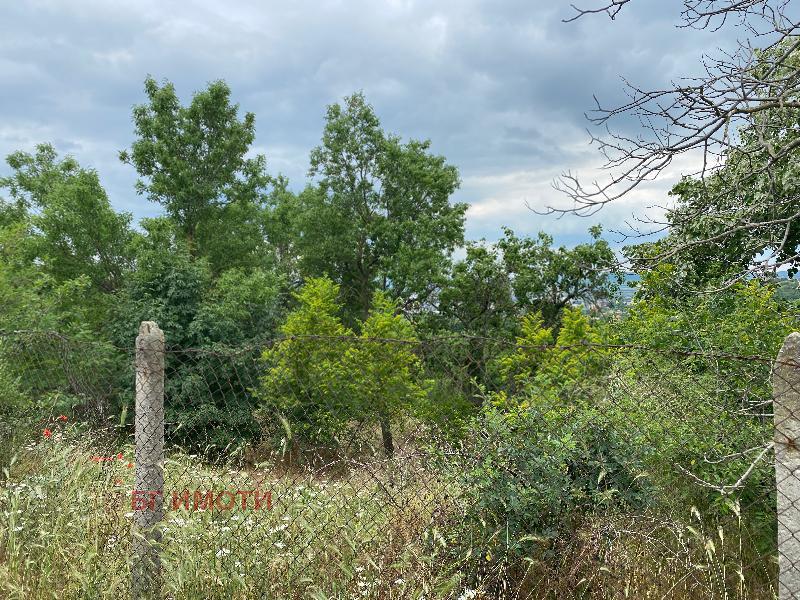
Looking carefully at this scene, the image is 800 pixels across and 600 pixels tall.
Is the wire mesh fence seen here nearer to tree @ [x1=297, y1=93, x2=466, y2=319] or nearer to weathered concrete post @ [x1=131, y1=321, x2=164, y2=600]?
weathered concrete post @ [x1=131, y1=321, x2=164, y2=600]

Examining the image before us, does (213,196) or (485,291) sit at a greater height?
(213,196)

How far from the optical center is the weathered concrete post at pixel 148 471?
349 cm

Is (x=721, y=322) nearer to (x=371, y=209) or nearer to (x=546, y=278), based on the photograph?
(x=546, y=278)

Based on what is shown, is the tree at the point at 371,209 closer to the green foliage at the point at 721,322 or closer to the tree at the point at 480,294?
the tree at the point at 480,294

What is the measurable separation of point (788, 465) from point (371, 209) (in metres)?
20.7

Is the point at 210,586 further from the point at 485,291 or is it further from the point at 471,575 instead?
the point at 485,291

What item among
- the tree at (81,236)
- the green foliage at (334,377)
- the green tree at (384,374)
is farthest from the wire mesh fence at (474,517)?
the tree at (81,236)

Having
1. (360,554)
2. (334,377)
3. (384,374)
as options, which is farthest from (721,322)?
(334,377)

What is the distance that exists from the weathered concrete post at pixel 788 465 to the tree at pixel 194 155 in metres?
18.1

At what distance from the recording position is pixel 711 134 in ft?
13.2

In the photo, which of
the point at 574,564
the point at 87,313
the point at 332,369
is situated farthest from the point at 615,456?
the point at 87,313

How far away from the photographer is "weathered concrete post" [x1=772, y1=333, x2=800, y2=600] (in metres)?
2.84

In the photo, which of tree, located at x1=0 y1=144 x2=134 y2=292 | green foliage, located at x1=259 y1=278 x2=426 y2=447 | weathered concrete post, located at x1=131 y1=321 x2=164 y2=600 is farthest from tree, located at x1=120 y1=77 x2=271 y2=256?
weathered concrete post, located at x1=131 y1=321 x2=164 y2=600

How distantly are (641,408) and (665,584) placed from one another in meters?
1.45
